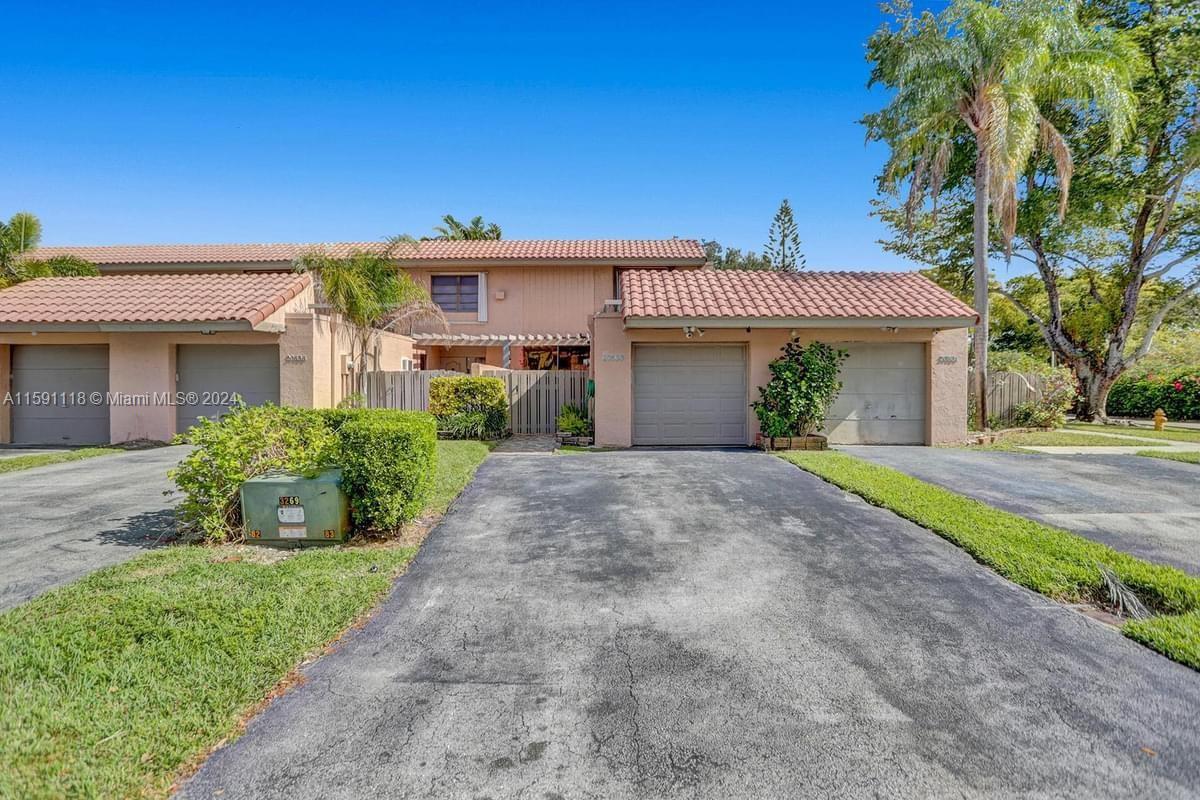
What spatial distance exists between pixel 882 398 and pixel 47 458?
17499 mm

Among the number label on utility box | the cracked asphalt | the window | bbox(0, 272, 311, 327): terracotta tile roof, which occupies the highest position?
the window

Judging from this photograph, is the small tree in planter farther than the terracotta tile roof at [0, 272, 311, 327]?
No

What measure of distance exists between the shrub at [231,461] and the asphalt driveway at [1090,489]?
824 centimetres

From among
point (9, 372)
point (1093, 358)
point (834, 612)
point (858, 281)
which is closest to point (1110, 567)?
point (834, 612)

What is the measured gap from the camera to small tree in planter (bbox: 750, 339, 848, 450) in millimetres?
12688

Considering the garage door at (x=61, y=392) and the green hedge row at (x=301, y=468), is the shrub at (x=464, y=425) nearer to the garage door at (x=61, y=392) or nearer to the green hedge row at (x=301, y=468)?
the garage door at (x=61, y=392)

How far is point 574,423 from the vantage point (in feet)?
46.3

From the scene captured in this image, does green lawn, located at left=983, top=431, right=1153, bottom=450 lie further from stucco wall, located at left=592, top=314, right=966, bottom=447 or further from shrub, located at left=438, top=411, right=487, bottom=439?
shrub, located at left=438, top=411, right=487, bottom=439

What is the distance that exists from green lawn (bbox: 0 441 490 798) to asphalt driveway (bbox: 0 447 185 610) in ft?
1.62

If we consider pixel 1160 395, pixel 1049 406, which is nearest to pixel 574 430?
pixel 1049 406

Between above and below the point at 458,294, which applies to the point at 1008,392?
below

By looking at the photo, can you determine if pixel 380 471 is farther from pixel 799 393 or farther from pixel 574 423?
pixel 799 393

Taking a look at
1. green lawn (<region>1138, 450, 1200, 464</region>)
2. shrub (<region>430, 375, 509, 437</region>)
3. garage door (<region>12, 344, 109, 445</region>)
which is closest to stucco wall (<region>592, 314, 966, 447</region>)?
shrub (<region>430, 375, 509, 437</region>)

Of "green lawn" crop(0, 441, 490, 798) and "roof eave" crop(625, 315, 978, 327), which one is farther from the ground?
"roof eave" crop(625, 315, 978, 327)
